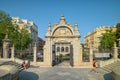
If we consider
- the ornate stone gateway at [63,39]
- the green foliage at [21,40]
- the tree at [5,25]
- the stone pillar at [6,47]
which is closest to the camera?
the stone pillar at [6,47]

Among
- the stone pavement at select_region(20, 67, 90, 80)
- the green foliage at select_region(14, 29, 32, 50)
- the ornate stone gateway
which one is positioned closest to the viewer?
the stone pavement at select_region(20, 67, 90, 80)

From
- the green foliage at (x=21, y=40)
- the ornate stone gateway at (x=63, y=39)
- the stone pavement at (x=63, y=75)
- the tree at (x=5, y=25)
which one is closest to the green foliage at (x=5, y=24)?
the tree at (x=5, y=25)

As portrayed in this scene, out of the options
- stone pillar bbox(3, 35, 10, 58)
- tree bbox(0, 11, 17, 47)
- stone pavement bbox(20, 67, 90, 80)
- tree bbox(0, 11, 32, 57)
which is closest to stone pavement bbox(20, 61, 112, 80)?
stone pavement bbox(20, 67, 90, 80)

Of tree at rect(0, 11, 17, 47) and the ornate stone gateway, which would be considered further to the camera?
tree at rect(0, 11, 17, 47)

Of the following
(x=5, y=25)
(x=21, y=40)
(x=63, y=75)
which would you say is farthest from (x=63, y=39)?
(x=21, y=40)

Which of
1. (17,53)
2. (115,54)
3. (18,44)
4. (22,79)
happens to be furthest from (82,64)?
(18,44)

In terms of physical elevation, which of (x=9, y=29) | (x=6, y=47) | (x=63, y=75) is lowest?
(x=63, y=75)

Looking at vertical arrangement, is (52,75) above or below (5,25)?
below

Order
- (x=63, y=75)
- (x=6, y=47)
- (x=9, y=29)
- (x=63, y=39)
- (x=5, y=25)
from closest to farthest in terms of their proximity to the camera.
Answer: (x=63, y=75)
(x=6, y=47)
(x=63, y=39)
(x=5, y=25)
(x=9, y=29)

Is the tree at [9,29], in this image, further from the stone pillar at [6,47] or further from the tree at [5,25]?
the stone pillar at [6,47]

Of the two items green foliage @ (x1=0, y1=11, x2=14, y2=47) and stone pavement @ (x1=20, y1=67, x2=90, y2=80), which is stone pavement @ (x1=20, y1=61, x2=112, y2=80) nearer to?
stone pavement @ (x1=20, y1=67, x2=90, y2=80)

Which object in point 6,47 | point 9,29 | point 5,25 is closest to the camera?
point 6,47

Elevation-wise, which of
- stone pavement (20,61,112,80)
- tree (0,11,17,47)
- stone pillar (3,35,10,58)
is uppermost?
tree (0,11,17,47)

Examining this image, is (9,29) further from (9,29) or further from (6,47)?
(6,47)
